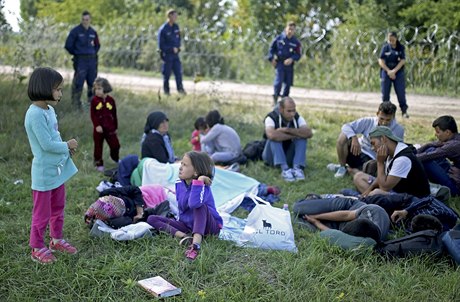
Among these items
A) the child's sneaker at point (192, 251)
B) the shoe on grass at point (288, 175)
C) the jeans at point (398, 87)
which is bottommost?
the child's sneaker at point (192, 251)

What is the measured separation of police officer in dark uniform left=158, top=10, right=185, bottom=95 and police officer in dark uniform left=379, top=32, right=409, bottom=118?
4980mm

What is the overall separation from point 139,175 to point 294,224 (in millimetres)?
2132

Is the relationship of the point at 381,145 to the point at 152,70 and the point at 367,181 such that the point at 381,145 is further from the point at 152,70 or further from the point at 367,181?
the point at 152,70

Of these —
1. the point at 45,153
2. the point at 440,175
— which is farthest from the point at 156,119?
the point at 440,175

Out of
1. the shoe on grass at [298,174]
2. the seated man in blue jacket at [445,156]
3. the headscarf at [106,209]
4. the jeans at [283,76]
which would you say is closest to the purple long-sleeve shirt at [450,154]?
the seated man in blue jacket at [445,156]

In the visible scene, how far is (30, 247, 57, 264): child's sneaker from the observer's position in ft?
14.8

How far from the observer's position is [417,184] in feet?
19.1

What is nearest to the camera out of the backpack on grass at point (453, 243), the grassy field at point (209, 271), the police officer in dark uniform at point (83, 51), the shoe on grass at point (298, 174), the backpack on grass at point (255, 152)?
the grassy field at point (209, 271)

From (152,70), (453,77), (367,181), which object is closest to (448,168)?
(367,181)

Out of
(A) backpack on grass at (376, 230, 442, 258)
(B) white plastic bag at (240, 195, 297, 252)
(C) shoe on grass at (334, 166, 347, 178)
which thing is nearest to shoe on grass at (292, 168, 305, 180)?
(C) shoe on grass at (334, 166, 347, 178)

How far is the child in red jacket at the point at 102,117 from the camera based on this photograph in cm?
738

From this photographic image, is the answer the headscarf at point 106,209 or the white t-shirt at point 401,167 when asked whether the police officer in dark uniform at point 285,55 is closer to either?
the white t-shirt at point 401,167

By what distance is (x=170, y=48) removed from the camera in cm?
1380

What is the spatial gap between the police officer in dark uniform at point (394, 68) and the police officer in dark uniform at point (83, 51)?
588cm
